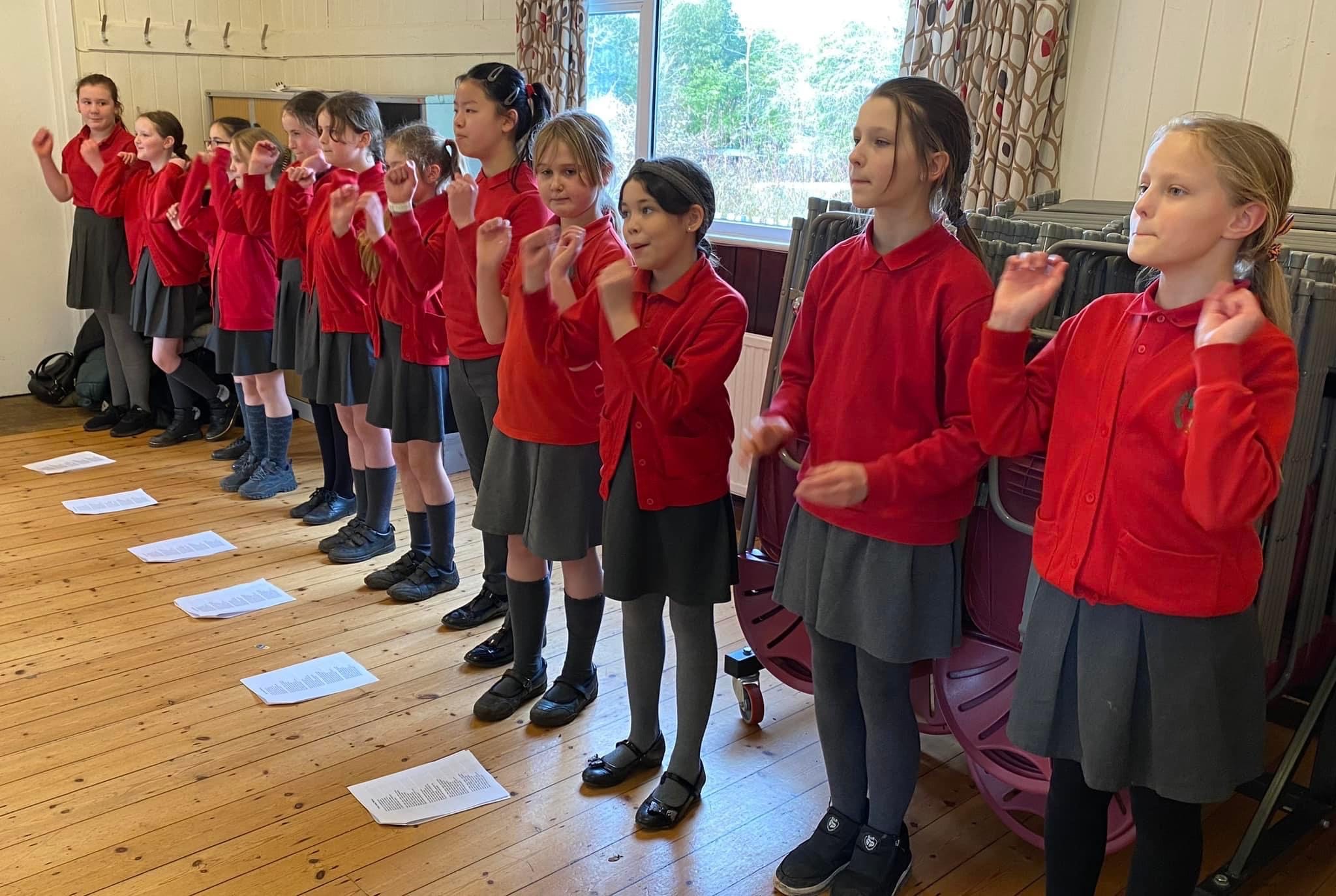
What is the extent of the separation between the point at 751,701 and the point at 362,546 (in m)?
1.50

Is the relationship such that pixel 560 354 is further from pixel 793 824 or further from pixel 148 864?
pixel 148 864

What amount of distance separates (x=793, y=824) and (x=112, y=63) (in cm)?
501

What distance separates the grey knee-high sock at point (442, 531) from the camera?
3098 millimetres

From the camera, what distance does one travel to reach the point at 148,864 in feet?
6.46

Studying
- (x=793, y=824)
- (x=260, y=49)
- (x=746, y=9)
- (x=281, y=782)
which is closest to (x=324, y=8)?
(x=260, y=49)

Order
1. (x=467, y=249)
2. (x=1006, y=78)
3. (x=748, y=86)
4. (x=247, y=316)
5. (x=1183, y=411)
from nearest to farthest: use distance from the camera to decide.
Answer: (x=1183, y=411) < (x=467, y=249) < (x=1006, y=78) < (x=247, y=316) < (x=748, y=86)

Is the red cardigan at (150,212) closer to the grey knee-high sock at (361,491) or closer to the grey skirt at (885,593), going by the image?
the grey knee-high sock at (361,491)

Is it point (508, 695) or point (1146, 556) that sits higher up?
point (1146, 556)

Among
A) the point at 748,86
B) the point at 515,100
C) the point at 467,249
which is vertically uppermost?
the point at 748,86

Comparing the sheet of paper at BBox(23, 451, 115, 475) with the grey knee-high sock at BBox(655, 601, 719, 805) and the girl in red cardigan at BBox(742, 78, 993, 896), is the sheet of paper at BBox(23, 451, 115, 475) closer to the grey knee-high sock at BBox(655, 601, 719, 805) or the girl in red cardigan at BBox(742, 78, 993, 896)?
the grey knee-high sock at BBox(655, 601, 719, 805)

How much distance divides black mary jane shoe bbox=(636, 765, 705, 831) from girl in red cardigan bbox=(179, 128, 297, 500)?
2.37 m

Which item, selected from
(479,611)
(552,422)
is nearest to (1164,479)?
(552,422)

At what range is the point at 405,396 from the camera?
2957 millimetres

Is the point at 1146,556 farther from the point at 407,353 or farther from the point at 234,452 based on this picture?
the point at 234,452
